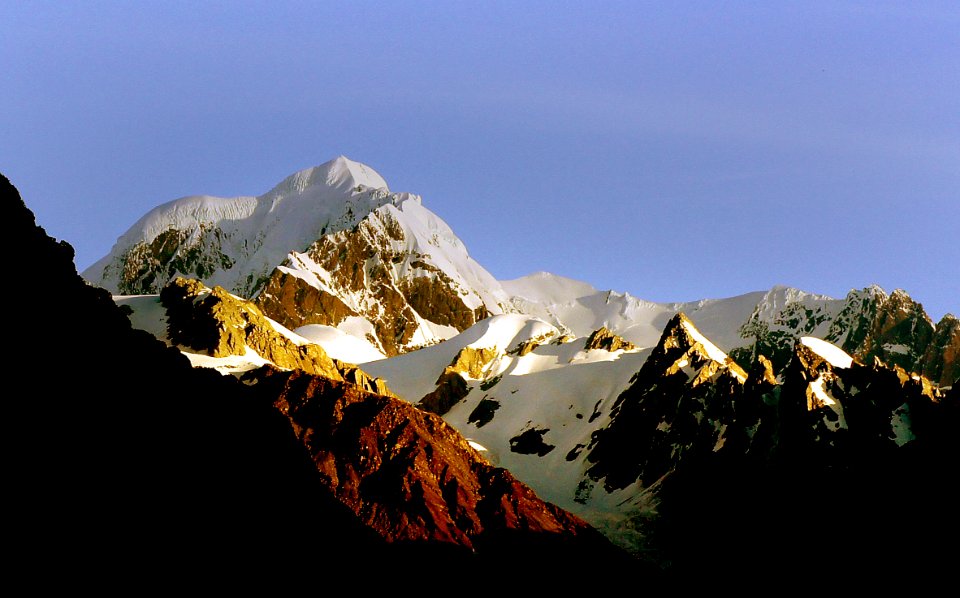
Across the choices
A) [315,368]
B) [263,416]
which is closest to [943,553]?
[263,416]

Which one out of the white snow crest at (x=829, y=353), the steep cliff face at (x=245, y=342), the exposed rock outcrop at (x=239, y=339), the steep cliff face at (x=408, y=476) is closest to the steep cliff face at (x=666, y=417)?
the white snow crest at (x=829, y=353)

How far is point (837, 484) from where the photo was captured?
396 ft

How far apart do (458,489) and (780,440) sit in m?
64.4

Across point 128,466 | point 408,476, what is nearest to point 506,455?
point 408,476

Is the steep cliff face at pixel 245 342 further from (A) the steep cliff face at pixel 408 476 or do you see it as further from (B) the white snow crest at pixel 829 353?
(B) the white snow crest at pixel 829 353

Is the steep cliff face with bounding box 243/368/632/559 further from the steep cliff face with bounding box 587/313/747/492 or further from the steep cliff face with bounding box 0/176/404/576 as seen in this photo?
the steep cliff face with bounding box 587/313/747/492

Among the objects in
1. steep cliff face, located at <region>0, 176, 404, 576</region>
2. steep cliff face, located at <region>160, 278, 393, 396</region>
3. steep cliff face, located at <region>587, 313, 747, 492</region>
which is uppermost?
steep cliff face, located at <region>160, 278, 393, 396</region>

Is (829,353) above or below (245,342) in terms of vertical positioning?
below

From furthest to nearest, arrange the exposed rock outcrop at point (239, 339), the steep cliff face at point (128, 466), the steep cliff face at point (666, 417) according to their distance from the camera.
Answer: the exposed rock outcrop at point (239, 339) < the steep cliff face at point (666, 417) < the steep cliff face at point (128, 466)

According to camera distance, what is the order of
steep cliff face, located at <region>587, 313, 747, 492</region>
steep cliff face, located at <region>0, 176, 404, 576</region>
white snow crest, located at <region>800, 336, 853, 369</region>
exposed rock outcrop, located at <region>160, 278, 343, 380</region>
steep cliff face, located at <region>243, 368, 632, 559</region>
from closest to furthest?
steep cliff face, located at <region>0, 176, 404, 576</region>
steep cliff face, located at <region>243, 368, 632, 559</region>
white snow crest, located at <region>800, 336, 853, 369</region>
steep cliff face, located at <region>587, 313, 747, 492</region>
exposed rock outcrop, located at <region>160, 278, 343, 380</region>

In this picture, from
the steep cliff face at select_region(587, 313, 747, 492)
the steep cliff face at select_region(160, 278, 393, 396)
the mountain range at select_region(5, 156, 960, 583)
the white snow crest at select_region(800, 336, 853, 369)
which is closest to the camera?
the mountain range at select_region(5, 156, 960, 583)

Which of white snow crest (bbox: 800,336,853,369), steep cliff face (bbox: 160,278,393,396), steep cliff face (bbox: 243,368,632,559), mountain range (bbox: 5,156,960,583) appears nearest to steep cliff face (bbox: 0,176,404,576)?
mountain range (bbox: 5,156,960,583)

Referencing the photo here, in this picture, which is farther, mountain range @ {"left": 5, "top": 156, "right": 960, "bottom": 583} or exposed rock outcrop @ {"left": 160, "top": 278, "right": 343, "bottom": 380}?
exposed rock outcrop @ {"left": 160, "top": 278, "right": 343, "bottom": 380}

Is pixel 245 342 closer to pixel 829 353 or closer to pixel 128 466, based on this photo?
Result: pixel 829 353
